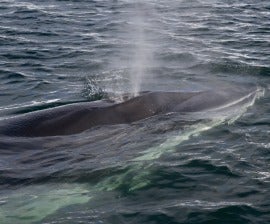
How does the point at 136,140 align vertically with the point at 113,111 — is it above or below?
below

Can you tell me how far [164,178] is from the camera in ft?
40.8

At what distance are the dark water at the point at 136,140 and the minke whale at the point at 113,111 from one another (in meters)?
0.30

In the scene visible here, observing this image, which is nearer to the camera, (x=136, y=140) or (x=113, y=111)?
(x=136, y=140)

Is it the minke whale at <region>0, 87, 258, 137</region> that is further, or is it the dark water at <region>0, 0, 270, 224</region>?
the minke whale at <region>0, 87, 258, 137</region>

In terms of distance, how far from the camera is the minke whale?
45.0 feet

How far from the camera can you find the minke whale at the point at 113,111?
13719 mm

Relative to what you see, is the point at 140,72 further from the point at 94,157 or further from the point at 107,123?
the point at 94,157

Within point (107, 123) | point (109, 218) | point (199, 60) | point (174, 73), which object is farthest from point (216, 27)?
point (109, 218)

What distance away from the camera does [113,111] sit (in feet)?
49.1

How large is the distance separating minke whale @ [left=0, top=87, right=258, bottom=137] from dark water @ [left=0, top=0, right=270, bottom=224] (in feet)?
1.00

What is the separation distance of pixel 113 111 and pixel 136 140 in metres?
1.27

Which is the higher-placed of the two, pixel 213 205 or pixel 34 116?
pixel 34 116

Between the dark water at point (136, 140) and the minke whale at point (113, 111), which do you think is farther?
the minke whale at point (113, 111)

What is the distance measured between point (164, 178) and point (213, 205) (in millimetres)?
1589
